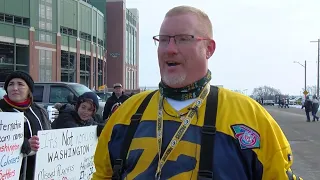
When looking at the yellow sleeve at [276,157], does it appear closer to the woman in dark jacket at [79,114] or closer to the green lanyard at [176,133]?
the green lanyard at [176,133]

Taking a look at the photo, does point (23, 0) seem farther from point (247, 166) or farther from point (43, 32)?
point (247, 166)

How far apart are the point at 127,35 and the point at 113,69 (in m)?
9.10

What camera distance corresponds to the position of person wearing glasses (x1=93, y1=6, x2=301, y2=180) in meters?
2.02

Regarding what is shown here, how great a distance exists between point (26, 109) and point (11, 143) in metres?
0.46

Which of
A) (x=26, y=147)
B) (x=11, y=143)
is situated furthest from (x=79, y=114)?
(x=11, y=143)

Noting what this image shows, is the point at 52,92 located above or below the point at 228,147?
above

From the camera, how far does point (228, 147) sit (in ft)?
6.68

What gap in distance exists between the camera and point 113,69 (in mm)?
80438

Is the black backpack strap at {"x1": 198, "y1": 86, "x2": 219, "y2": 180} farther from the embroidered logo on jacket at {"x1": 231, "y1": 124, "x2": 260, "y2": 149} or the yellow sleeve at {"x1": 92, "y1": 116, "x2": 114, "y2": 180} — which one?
the yellow sleeve at {"x1": 92, "y1": 116, "x2": 114, "y2": 180}

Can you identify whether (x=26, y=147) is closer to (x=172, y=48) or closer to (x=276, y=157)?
(x=172, y=48)

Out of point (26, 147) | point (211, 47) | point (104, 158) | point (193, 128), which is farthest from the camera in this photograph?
point (26, 147)

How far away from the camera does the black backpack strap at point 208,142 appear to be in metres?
1.99

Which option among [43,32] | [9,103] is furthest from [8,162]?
[43,32]

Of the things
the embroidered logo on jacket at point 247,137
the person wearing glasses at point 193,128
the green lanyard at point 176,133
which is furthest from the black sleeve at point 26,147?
the embroidered logo on jacket at point 247,137
